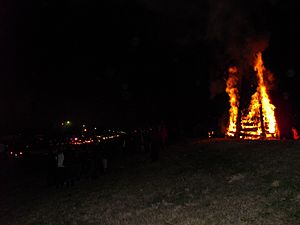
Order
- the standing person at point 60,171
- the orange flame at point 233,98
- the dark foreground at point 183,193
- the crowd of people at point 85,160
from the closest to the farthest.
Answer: the dark foreground at point 183,193 → the standing person at point 60,171 → the crowd of people at point 85,160 → the orange flame at point 233,98

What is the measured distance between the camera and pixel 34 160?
25.8m

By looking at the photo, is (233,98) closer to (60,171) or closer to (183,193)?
(60,171)

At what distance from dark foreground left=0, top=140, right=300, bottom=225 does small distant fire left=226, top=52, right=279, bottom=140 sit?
6049 millimetres

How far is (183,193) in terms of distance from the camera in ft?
36.5

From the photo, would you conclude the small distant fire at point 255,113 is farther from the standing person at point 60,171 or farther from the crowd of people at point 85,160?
the standing person at point 60,171

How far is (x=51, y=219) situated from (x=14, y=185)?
28.8 ft

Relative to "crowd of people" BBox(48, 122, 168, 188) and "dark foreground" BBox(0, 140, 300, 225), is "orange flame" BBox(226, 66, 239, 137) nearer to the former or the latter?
"crowd of people" BBox(48, 122, 168, 188)

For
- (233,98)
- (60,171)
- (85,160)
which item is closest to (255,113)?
(233,98)

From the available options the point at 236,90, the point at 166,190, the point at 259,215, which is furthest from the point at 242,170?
the point at 236,90

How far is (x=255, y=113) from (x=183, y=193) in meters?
15.9

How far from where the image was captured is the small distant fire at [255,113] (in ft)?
77.0

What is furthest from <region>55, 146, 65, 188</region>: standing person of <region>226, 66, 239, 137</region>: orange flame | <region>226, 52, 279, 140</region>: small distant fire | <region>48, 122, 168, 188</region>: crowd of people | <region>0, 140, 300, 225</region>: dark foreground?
<region>226, 66, 239, 137</region>: orange flame

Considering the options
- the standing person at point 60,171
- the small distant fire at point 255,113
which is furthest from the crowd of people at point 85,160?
the small distant fire at point 255,113

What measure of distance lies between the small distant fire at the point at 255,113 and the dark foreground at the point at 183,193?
6.05 meters
